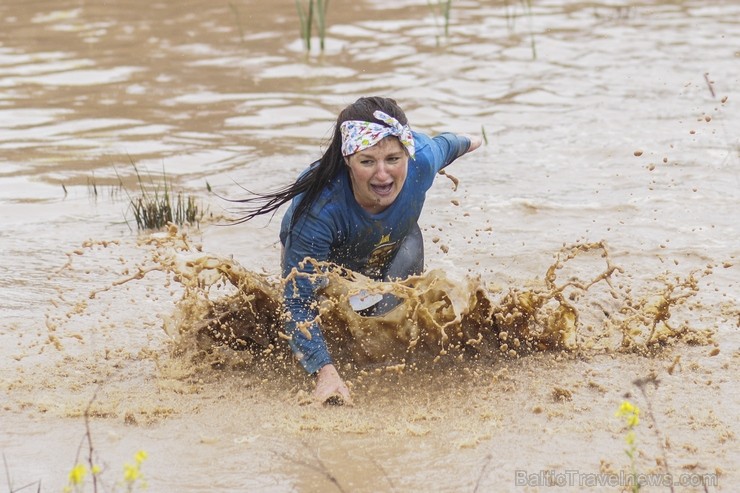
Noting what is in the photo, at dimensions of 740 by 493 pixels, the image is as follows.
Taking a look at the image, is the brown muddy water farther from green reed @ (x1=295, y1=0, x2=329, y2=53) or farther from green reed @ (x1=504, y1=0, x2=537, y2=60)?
green reed @ (x1=295, y1=0, x2=329, y2=53)

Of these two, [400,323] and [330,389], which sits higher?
[400,323]

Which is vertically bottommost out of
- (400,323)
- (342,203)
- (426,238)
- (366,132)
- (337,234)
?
(426,238)

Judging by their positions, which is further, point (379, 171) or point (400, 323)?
point (400, 323)

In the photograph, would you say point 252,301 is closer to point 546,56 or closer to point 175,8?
point 546,56

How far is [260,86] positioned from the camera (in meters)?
10.8

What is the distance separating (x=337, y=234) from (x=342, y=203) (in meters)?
0.16

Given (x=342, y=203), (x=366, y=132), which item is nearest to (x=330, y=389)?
(x=342, y=203)

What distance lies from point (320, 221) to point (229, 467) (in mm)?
1292

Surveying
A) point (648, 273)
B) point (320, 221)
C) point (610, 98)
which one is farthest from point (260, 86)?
point (320, 221)

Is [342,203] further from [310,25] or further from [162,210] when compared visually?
[310,25]

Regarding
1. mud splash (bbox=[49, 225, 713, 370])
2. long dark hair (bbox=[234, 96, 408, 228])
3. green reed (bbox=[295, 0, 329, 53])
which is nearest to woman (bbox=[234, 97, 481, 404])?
long dark hair (bbox=[234, 96, 408, 228])

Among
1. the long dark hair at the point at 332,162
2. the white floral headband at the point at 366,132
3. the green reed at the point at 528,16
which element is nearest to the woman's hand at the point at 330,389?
the long dark hair at the point at 332,162

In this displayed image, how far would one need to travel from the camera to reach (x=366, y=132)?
4.95 m

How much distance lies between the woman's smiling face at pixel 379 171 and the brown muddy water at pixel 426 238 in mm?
499
